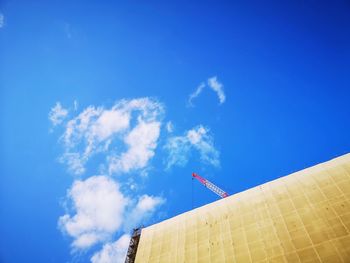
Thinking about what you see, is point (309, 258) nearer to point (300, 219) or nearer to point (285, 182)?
point (300, 219)

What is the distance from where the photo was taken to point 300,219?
2456 cm

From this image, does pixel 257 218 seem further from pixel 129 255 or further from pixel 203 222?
pixel 129 255

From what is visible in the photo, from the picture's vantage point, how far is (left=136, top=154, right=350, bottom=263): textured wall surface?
22094 millimetres

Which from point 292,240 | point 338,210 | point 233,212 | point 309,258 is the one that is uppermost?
point 233,212

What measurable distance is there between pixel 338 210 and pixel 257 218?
312 inches

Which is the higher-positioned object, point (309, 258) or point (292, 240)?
point (292, 240)

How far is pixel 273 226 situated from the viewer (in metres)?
25.6

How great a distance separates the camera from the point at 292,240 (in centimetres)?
2323

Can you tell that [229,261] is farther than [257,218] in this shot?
No

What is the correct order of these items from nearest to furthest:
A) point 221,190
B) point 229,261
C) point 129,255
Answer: point 229,261
point 129,255
point 221,190

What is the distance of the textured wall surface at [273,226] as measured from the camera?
870 inches

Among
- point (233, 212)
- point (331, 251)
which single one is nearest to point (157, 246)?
point (233, 212)

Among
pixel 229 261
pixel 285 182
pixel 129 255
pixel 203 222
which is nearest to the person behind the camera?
pixel 229 261

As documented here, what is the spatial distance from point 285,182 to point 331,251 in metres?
10.4
